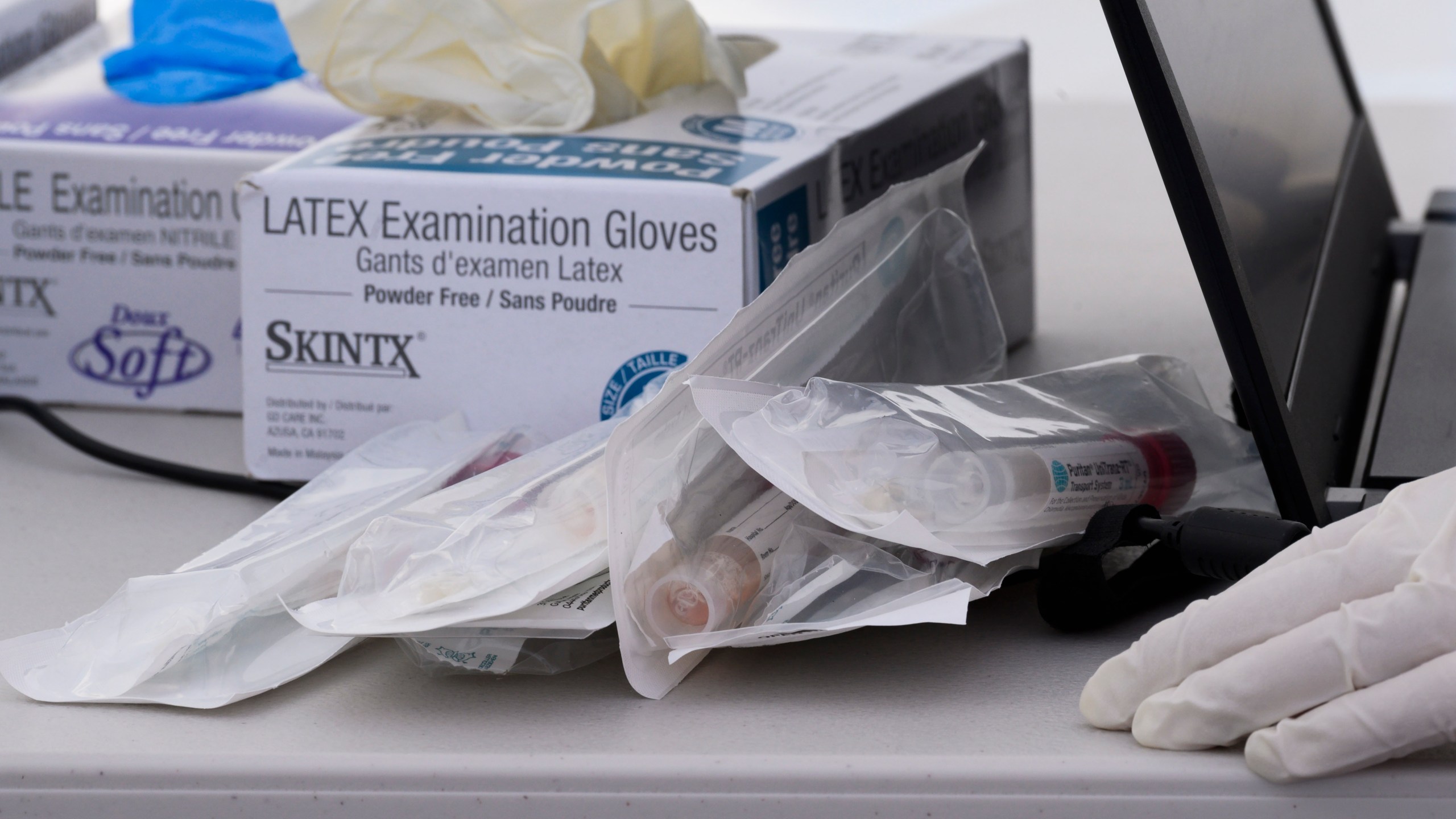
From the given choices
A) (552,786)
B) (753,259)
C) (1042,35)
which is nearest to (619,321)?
(753,259)

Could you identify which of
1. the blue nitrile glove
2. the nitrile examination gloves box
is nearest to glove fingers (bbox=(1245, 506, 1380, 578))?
the blue nitrile glove

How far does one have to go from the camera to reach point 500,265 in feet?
2.45

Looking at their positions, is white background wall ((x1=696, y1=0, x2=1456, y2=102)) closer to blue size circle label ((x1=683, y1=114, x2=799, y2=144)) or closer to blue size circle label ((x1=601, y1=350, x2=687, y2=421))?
blue size circle label ((x1=683, y1=114, x2=799, y2=144))

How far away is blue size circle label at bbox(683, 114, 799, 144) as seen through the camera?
81 cm

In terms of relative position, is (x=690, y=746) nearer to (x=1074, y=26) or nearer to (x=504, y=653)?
(x=504, y=653)

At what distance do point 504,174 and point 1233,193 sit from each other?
0.39 metres

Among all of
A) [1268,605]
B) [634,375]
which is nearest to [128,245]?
[634,375]

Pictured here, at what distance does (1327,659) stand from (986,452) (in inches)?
6.8

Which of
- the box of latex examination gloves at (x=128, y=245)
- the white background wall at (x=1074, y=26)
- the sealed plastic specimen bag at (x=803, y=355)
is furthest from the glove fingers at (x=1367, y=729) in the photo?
the white background wall at (x=1074, y=26)

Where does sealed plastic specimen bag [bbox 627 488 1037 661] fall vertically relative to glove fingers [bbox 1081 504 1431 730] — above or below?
below

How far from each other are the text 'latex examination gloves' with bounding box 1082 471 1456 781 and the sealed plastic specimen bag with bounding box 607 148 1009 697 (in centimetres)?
8

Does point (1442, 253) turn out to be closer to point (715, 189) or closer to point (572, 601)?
point (715, 189)

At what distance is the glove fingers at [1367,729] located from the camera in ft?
1.46

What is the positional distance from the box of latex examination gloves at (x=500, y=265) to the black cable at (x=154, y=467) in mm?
13
